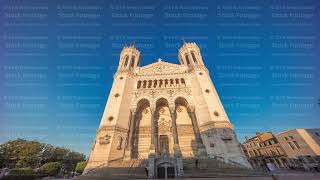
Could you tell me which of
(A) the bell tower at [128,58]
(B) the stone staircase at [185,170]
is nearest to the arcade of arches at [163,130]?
(B) the stone staircase at [185,170]

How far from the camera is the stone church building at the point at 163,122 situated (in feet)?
57.1

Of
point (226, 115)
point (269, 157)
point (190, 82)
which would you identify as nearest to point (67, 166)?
point (190, 82)

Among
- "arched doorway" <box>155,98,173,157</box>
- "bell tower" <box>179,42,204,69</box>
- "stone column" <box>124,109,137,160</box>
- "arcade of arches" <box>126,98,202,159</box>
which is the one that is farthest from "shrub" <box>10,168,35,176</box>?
"bell tower" <box>179,42,204,69</box>

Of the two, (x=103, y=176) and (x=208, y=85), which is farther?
(x=208, y=85)

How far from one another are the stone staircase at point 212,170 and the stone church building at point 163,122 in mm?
669

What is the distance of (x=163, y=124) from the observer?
24.3 metres

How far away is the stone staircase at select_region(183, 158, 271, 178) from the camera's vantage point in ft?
41.9

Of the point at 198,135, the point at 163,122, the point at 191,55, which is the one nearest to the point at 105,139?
the point at 163,122

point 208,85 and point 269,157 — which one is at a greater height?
point 208,85

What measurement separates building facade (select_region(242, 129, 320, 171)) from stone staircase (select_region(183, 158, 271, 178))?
1361 centimetres

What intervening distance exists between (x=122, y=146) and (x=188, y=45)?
23.4 meters

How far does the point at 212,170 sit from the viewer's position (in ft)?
46.1

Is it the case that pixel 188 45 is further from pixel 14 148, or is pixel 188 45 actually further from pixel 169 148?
pixel 14 148

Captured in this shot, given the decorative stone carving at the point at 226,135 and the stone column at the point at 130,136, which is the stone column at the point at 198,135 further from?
the stone column at the point at 130,136
